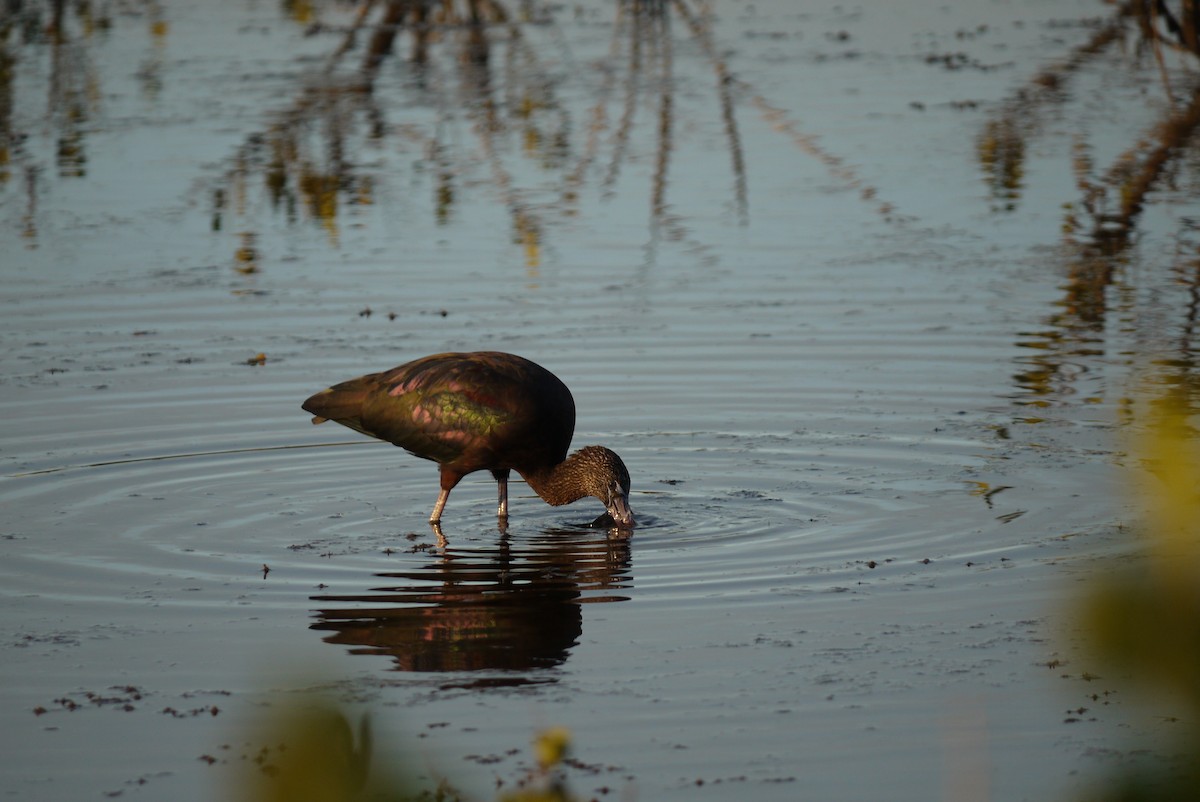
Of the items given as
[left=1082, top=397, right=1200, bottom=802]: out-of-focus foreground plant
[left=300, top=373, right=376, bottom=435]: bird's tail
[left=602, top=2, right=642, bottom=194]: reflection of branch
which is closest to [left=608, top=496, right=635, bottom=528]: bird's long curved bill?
[left=300, top=373, right=376, bottom=435]: bird's tail

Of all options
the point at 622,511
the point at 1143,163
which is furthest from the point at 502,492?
the point at 1143,163

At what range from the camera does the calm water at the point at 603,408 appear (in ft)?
18.4

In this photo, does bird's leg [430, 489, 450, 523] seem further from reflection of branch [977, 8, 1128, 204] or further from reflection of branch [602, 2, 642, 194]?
reflection of branch [977, 8, 1128, 204]

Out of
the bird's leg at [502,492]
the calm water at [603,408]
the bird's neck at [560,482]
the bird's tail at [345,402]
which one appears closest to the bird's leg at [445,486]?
the calm water at [603,408]

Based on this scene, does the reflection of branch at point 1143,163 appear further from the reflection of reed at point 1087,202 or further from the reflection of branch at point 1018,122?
the reflection of branch at point 1018,122

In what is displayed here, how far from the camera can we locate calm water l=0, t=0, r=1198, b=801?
5.60m

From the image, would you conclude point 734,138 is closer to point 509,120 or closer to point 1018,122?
point 1018,122

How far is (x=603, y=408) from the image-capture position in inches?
394

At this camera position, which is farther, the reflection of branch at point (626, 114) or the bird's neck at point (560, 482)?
the reflection of branch at point (626, 114)

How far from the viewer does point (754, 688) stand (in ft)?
19.2

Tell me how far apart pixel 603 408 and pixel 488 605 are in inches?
122

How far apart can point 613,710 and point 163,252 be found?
8644 millimetres

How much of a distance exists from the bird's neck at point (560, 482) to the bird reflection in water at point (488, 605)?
0.26 meters

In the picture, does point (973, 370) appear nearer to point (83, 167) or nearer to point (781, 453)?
point (781, 453)
